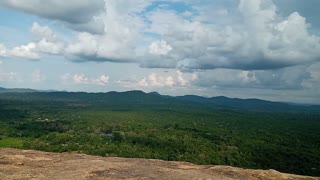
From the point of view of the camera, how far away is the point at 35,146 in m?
113

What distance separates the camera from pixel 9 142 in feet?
391

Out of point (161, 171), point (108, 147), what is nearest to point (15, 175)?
point (161, 171)

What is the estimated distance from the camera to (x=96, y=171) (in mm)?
23906

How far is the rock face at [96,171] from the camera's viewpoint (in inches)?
895

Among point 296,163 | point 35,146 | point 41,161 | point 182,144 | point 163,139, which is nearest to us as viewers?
point 41,161

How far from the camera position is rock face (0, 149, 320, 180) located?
895 inches

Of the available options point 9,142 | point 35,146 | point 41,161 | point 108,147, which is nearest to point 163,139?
point 108,147

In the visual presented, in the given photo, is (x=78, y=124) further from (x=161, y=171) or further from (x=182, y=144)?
(x=161, y=171)

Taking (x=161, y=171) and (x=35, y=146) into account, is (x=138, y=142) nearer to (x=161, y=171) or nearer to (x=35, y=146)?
(x=35, y=146)

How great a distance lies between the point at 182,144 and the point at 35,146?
48.8 m

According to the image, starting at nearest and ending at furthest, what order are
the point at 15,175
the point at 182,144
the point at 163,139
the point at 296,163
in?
1. the point at 15,175
2. the point at 296,163
3. the point at 182,144
4. the point at 163,139

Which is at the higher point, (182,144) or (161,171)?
(161,171)

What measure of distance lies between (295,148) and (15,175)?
11971 centimetres

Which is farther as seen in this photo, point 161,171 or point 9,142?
point 9,142
